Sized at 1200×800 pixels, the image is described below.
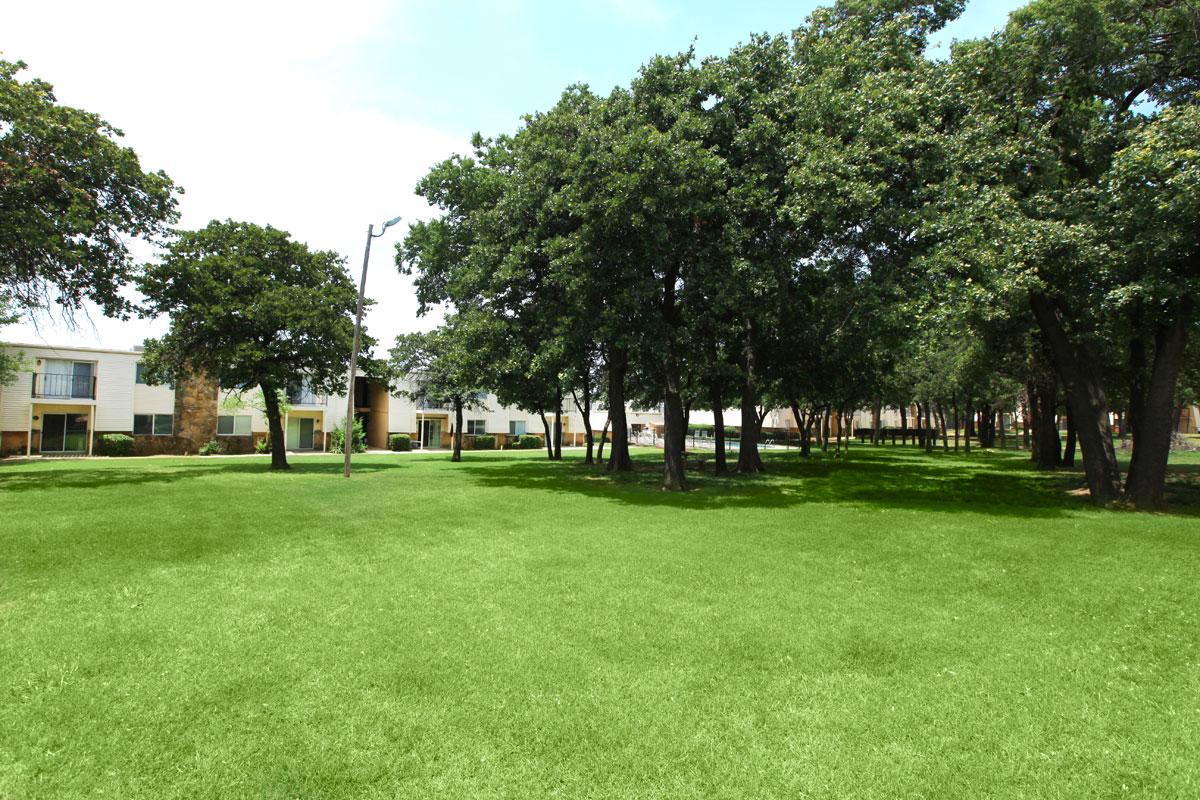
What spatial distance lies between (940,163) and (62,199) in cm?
2485

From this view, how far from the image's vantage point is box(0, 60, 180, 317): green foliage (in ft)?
57.7

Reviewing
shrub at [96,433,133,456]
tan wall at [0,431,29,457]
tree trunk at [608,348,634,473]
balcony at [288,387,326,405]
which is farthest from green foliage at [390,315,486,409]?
tan wall at [0,431,29,457]

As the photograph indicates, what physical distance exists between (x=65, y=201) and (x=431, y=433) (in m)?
36.7

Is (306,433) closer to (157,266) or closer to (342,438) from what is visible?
(342,438)

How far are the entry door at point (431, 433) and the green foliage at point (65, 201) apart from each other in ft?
107

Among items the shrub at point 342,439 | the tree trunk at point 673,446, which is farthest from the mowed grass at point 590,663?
the shrub at point 342,439

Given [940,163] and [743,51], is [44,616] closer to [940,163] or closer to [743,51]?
[940,163]

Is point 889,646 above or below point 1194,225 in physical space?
below

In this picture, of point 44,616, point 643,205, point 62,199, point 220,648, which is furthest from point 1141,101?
point 62,199

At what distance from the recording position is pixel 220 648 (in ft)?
17.6

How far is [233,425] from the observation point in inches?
1672

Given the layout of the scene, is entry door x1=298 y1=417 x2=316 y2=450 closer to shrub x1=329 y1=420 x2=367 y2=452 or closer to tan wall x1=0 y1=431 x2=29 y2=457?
shrub x1=329 y1=420 x2=367 y2=452

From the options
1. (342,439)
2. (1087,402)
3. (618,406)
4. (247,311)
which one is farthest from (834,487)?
(342,439)

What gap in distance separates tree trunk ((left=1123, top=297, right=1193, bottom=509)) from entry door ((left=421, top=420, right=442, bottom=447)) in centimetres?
4793
